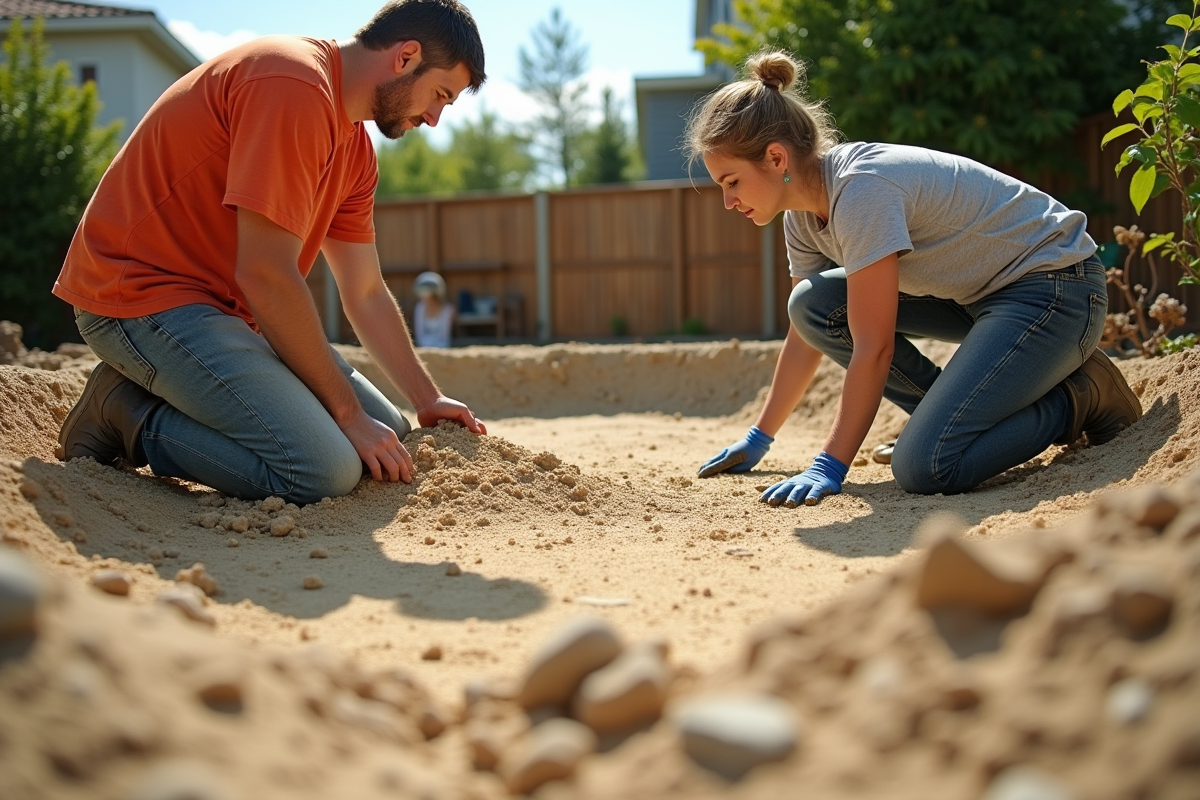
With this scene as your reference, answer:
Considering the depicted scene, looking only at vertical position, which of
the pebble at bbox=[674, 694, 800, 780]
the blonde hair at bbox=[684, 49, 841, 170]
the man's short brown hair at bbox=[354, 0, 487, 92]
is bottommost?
the pebble at bbox=[674, 694, 800, 780]

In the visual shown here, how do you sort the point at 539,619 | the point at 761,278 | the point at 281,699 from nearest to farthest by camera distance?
the point at 281,699 < the point at 539,619 < the point at 761,278

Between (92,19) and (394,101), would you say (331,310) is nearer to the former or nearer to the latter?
(92,19)

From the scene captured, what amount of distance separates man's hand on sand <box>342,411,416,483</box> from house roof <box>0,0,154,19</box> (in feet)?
54.0

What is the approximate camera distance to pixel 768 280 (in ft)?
40.0

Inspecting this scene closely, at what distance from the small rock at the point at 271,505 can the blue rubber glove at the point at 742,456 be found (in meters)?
1.61

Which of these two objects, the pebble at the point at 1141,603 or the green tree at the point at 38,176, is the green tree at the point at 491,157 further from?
the pebble at the point at 1141,603

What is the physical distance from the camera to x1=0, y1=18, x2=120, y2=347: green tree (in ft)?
41.0

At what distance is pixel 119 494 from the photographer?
2.89m

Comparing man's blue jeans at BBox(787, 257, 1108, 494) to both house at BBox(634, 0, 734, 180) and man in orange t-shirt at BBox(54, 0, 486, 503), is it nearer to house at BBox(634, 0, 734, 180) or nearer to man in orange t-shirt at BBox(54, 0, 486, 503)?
man in orange t-shirt at BBox(54, 0, 486, 503)

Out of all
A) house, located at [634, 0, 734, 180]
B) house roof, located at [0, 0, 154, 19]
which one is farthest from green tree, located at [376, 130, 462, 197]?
house roof, located at [0, 0, 154, 19]

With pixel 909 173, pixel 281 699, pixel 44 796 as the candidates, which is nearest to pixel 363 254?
pixel 909 173

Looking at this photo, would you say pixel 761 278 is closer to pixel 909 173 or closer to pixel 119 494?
pixel 909 173

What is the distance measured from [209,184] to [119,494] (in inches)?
38.8

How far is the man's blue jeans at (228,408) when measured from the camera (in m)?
3.05
